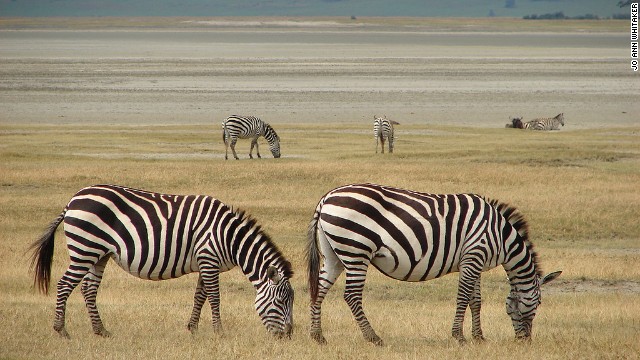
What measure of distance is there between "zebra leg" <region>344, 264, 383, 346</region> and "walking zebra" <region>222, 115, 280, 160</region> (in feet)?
77.4

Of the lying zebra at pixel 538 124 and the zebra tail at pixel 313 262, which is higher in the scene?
the zebra tail at pixel 313 262

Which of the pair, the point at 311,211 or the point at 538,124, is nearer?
the point at 311,211

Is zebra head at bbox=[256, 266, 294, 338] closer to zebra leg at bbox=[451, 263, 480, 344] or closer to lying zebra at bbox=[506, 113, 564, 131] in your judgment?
zebra leg at bbox=[451, 263, 480, 344]

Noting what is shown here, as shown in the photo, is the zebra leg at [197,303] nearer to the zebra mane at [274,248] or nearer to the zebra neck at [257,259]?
the zebra neck at [257,259]

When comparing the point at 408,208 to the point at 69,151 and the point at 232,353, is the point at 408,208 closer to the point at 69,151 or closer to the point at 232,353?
the point at 232,353

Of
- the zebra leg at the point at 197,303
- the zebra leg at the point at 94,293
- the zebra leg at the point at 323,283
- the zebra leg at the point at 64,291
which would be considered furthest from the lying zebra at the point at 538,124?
A: the zebra leg at the point at 64,291

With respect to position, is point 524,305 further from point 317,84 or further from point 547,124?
Result: point 317,84

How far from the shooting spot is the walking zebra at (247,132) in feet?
112

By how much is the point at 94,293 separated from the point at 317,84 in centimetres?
6003

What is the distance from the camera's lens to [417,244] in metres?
10.2

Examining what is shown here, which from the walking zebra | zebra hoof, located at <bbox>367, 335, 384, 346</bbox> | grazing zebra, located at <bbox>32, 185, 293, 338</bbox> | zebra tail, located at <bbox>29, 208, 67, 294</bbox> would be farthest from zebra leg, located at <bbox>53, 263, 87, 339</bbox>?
the walking zebra

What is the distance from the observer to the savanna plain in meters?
10.8

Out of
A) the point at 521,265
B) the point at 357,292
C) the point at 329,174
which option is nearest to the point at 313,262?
the point at 357,292

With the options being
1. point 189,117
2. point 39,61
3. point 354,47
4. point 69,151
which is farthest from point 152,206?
point 354,47
